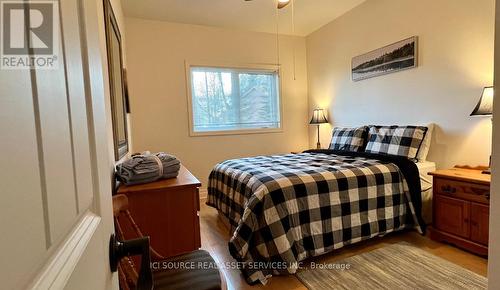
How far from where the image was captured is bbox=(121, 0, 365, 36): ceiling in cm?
326

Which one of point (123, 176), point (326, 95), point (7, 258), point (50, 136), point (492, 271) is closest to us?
point (7, 258)

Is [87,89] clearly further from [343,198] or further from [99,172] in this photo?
[343,198]

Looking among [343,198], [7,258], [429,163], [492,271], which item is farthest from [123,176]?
[429,163]

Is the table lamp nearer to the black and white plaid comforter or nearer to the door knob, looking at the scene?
the black and white plaid comforter

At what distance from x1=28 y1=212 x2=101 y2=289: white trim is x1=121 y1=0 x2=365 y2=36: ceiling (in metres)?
3.34

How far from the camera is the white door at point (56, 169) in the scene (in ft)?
0.87

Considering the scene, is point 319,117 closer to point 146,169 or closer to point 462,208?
point 462,208

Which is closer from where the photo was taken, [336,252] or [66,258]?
[66,258]

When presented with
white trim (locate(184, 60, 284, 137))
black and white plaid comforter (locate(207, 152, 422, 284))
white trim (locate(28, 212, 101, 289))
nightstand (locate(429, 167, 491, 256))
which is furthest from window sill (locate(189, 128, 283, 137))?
white trim (locate(28, 212, 101, 289))

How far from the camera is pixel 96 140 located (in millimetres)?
568

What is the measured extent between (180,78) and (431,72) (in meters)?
3.16

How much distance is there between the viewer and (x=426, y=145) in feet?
8.98

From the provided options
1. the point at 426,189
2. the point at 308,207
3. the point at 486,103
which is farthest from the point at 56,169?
the point at 426,189

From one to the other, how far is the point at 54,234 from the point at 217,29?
414 cm
